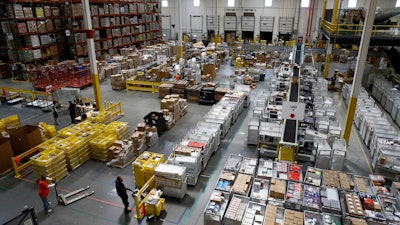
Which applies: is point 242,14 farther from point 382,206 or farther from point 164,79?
point 382,206

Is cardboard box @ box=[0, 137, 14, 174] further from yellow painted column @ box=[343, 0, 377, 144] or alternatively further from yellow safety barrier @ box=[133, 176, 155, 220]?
yellow painted column @ box=[343, 0, 377, 144]

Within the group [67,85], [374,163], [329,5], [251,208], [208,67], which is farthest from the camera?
[329,5]

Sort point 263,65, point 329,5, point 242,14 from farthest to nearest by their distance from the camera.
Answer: point 242,14 < point 329,5 < point 263,65

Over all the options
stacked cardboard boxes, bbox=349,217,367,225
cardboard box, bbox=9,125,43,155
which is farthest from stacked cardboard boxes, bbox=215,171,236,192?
cardboard box, bbox=9,125,43,155

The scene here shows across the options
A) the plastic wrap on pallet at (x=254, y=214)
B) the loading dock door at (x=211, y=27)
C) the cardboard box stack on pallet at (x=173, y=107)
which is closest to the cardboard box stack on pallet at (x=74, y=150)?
the cardboard box stack on pallet at (x=173, y=107)

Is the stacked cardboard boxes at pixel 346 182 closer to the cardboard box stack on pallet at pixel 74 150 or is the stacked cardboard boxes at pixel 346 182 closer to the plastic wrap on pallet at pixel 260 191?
the plastic wrap on pallet at pixel 260 191

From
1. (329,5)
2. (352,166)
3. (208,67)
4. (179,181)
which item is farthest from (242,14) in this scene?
(179,181)

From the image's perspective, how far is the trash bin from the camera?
1321 centimetres

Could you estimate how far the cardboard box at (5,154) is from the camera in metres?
10.4

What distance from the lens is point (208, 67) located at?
23.8 meters

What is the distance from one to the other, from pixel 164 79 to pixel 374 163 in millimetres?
13973

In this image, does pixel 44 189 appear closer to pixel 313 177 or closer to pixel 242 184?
Answer: pixel 242 184

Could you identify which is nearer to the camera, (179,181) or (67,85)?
(179,181)

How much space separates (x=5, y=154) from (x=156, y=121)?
589 cm
